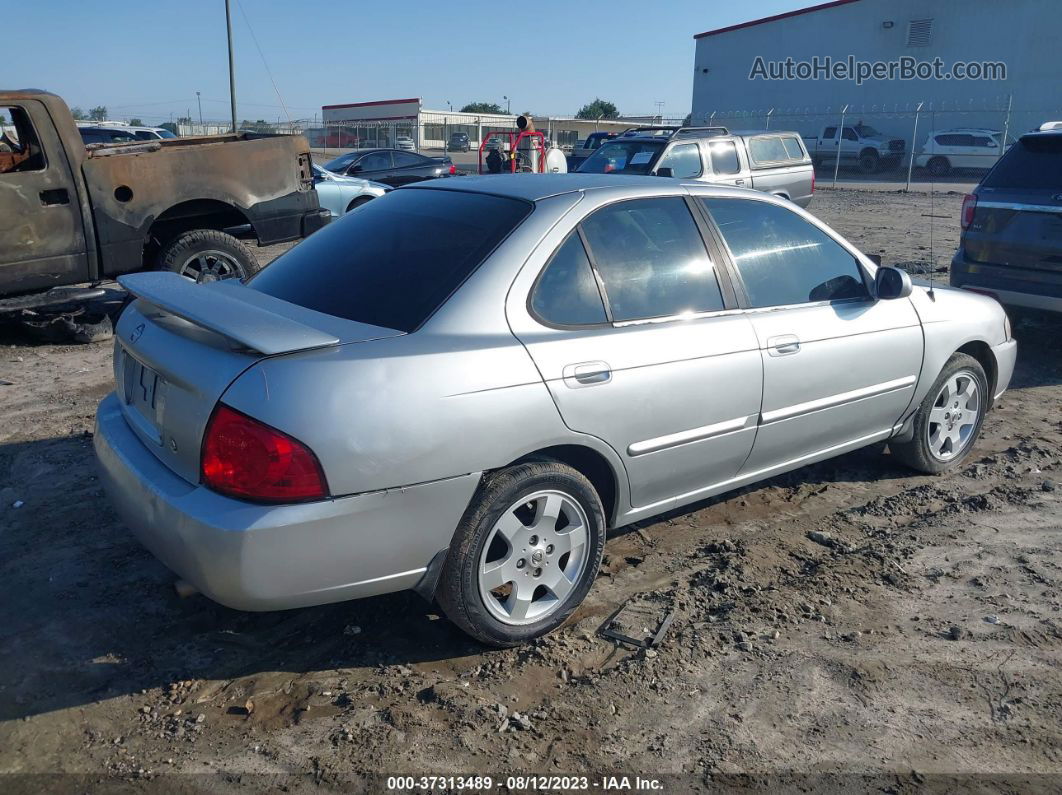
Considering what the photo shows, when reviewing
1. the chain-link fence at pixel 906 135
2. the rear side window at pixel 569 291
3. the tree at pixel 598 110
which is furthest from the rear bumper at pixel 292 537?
the tree at pixel 598 110

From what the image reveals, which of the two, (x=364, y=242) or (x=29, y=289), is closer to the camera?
(x=364, y=242)

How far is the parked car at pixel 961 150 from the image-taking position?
31.3 m

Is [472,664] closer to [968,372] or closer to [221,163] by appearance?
[968,372]

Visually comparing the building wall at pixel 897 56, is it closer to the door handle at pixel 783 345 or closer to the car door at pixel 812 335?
the car door at pixel 812 335

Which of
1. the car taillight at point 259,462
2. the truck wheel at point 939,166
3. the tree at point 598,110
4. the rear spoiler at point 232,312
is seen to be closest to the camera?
the car taillight at point 259,462

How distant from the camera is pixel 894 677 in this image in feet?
10.3

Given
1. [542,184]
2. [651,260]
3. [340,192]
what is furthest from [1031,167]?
[340,192]

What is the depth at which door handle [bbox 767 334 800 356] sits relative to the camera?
12.8 feet

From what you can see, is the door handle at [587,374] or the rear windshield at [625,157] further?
the rear windshield at [625,157]

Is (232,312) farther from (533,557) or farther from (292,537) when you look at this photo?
(533,557)

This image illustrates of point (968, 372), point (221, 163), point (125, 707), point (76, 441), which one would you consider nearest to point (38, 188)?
point (221, 163)

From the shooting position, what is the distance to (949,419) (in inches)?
197

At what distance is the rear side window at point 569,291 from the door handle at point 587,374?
0.58 feet

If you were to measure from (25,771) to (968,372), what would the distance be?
4.74 meters
